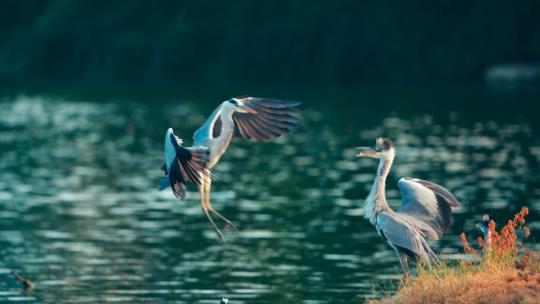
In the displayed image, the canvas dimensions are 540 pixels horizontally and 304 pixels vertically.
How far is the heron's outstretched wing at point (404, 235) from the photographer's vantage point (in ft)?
48.0

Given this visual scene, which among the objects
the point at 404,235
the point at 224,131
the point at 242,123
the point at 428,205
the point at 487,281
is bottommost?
the point at 487,281

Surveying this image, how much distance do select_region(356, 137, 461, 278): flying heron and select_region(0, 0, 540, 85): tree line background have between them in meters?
74.0

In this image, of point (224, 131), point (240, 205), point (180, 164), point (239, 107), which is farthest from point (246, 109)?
point (240, 205)

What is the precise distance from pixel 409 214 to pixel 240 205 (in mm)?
15645

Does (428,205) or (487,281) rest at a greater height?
(428,205)

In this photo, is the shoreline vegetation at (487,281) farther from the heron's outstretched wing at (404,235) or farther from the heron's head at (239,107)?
the heron's head at (239,107)

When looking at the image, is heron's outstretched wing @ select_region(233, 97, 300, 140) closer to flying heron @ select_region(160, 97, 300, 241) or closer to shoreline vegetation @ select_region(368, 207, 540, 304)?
flying heron @ select_region(160, 97, 300, 241)

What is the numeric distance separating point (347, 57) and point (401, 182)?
79914 millimetres

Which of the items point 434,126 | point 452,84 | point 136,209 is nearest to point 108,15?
point 452,84

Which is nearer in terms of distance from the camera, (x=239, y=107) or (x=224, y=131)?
(x=239, y=107)

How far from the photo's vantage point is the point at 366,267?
2212cm

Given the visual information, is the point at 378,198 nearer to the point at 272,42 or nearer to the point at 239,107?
the point at 239,107

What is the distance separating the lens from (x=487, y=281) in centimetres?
1371

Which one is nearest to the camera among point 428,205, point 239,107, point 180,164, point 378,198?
point 180,164
